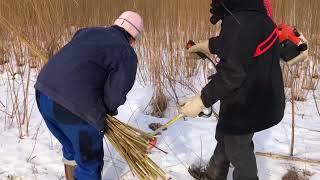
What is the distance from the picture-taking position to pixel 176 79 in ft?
11.6

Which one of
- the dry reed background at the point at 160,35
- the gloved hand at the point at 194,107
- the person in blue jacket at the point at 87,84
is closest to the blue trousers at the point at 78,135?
the person in blue jacket at the point at 87,84

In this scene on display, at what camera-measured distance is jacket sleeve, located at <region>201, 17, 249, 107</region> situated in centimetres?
151

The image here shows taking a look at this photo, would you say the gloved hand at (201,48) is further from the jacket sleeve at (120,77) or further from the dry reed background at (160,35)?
the dry reed background at (160,35)

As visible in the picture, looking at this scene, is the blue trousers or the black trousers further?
the black trousers

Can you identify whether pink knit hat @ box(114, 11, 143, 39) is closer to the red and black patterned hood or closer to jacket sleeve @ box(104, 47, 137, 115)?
jacket sleeve @ box(104, 47, 137, 115)

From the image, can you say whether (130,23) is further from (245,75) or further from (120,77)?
(245,75)

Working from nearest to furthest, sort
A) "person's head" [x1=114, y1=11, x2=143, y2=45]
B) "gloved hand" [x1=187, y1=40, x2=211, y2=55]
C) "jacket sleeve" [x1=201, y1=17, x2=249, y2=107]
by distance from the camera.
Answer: "jacket sleeve" [x1=201, y1=17, x2=249, y2=107], "person's head" [x1=114, y1=11, x2=143, y2=45], "gloved hand" [x1=187, y1=40, x2=211, y2=55]

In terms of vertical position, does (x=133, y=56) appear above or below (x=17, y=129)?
above

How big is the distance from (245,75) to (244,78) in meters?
0.01

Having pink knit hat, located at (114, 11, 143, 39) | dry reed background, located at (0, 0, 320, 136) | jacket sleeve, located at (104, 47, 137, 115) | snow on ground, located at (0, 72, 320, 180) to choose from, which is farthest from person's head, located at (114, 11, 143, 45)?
dry reed background, located at (0, 0, 320, 136)

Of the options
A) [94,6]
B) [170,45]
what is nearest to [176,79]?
[170,45]

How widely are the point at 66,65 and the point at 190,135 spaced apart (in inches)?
47.8

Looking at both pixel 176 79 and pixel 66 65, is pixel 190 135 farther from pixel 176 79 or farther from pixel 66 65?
pixel 66 65

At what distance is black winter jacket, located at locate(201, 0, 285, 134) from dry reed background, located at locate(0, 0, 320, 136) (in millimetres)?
1427
